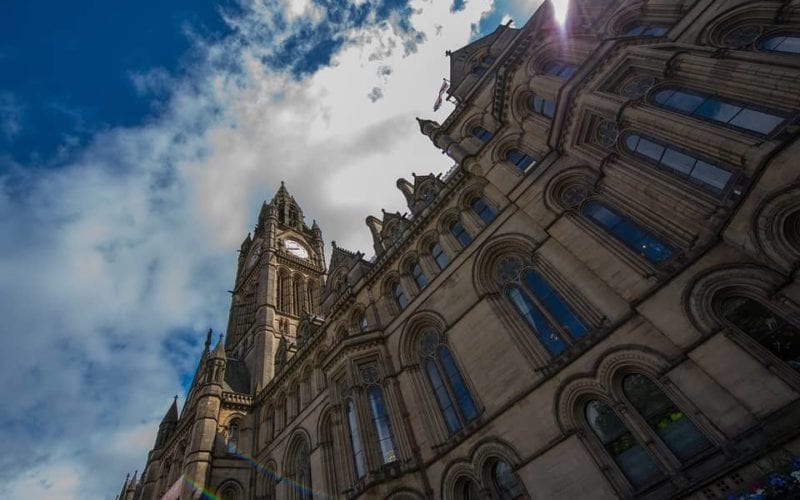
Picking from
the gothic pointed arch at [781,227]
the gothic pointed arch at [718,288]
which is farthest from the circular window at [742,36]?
the gothic pointed arch at [718,288]

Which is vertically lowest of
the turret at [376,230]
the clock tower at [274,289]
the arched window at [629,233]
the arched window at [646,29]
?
the arched window at [629,233]

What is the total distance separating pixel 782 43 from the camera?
8727 mm

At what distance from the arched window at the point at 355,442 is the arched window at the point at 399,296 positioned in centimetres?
455

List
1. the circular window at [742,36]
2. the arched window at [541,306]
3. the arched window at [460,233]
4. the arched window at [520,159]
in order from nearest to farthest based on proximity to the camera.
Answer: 1. the circular window at [742,36]
2. the arched window at [541,306]
3. the arched window at [520,159]
4. the arched window at [460,233]

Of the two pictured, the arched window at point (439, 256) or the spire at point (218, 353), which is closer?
the arched window at point (439, 256)

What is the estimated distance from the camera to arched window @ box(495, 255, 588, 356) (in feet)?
37.6

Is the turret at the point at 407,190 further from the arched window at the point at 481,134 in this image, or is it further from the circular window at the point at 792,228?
the circular window at the point at 792,228

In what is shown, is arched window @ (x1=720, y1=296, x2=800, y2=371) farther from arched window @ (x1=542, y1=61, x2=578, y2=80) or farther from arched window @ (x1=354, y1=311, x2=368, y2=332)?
arched window @ (x1=354, y1=311, x2=368, y2=332)

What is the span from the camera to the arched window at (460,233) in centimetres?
1650

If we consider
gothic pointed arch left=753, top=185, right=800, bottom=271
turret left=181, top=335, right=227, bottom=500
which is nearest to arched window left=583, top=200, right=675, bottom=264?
gothic pointed arch left=753, top=185, right=800, bottom=271

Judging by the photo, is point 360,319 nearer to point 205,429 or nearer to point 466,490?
point 466,490

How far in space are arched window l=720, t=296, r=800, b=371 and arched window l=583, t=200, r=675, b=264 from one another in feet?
5.58

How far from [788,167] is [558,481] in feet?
25.6

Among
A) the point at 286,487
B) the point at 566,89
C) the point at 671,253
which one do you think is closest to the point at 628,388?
the point at 671,253
